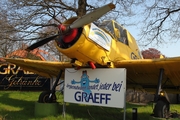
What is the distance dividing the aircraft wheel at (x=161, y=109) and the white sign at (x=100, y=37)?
1.89m

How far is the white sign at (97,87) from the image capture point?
597cm

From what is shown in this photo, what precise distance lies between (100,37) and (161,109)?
2312 mm

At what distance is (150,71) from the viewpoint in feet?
22.0

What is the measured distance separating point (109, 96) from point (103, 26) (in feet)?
6.67

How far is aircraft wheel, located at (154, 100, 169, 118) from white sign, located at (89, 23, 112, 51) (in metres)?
1.89

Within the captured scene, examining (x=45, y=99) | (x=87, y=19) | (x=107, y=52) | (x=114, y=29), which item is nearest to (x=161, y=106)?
(x=107, y=52)

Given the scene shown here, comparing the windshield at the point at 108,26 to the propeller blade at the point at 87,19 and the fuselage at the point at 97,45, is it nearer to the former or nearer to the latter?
the fuselage at the point at 97,45

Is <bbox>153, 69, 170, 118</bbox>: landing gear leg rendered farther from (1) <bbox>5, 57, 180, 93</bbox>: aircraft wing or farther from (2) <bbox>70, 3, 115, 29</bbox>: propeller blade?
(2) <bbox>70, 3, 115, 29</bbox>: propeller blade

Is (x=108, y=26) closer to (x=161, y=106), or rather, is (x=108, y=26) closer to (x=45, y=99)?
(x=161, y=106)

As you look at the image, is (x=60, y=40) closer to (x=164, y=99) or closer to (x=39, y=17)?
(x=164, y=99)

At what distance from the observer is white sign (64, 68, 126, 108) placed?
5969 mm

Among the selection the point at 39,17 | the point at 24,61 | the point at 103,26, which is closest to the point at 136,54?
the point at 103,26

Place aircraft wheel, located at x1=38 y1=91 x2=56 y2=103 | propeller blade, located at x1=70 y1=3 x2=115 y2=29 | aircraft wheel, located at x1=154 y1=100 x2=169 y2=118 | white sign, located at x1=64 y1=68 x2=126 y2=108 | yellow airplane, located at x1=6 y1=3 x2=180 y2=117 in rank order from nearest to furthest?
propeller blade, located at x1=70 y1=3 x2=115 y2=29, yellow airplane, located at x1=6 y1=3 x2=180 y2=117, aircraft wheel, located at x1=154 y1=100 x2=169 y2=118, white sign, located at x1=64 y1=68 x2=126 y2=108, aircraft wheel, located at x1=38 y1=91 x2=56 y2=103

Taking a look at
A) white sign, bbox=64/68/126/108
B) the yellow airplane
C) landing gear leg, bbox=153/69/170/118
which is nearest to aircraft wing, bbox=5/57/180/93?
the yellow airplane
